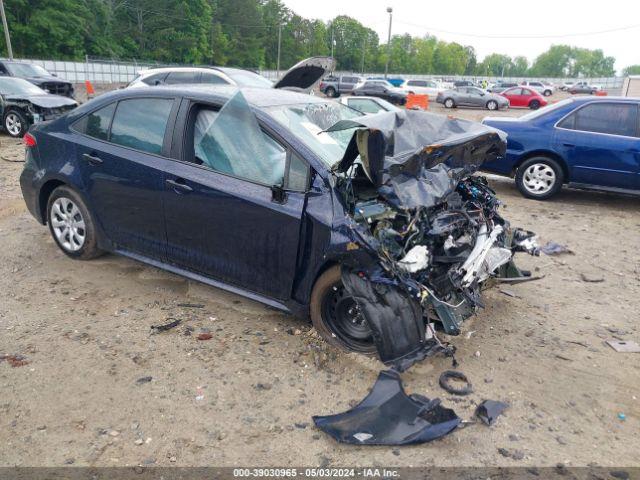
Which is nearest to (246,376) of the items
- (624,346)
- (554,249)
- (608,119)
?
(624,346)

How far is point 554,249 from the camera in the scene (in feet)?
19.2

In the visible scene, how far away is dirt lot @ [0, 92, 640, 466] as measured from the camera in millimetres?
2764

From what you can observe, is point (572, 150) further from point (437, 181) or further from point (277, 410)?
point (277, 410)

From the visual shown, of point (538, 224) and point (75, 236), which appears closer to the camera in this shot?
point (75, 236)

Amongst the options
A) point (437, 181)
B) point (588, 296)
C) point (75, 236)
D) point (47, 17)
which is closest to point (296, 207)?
point (437, 181)

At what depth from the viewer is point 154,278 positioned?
476cm

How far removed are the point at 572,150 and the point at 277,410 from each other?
21.2 feet

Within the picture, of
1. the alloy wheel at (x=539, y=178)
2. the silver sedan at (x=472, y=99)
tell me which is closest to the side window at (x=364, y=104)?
the alloy wheel at (x=539, y=178)

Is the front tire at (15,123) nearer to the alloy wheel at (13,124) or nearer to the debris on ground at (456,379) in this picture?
the alloy wheel at (13,124)

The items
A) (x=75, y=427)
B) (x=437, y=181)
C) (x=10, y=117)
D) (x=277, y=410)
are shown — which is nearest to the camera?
(x=75, y=427)

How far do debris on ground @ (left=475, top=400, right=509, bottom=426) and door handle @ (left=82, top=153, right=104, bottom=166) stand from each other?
11.7 feet

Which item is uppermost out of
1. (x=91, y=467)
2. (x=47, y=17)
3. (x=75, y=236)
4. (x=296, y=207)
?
(x=47, y=17)

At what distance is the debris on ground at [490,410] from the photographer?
9.87 ft

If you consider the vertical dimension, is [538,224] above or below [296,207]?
below
